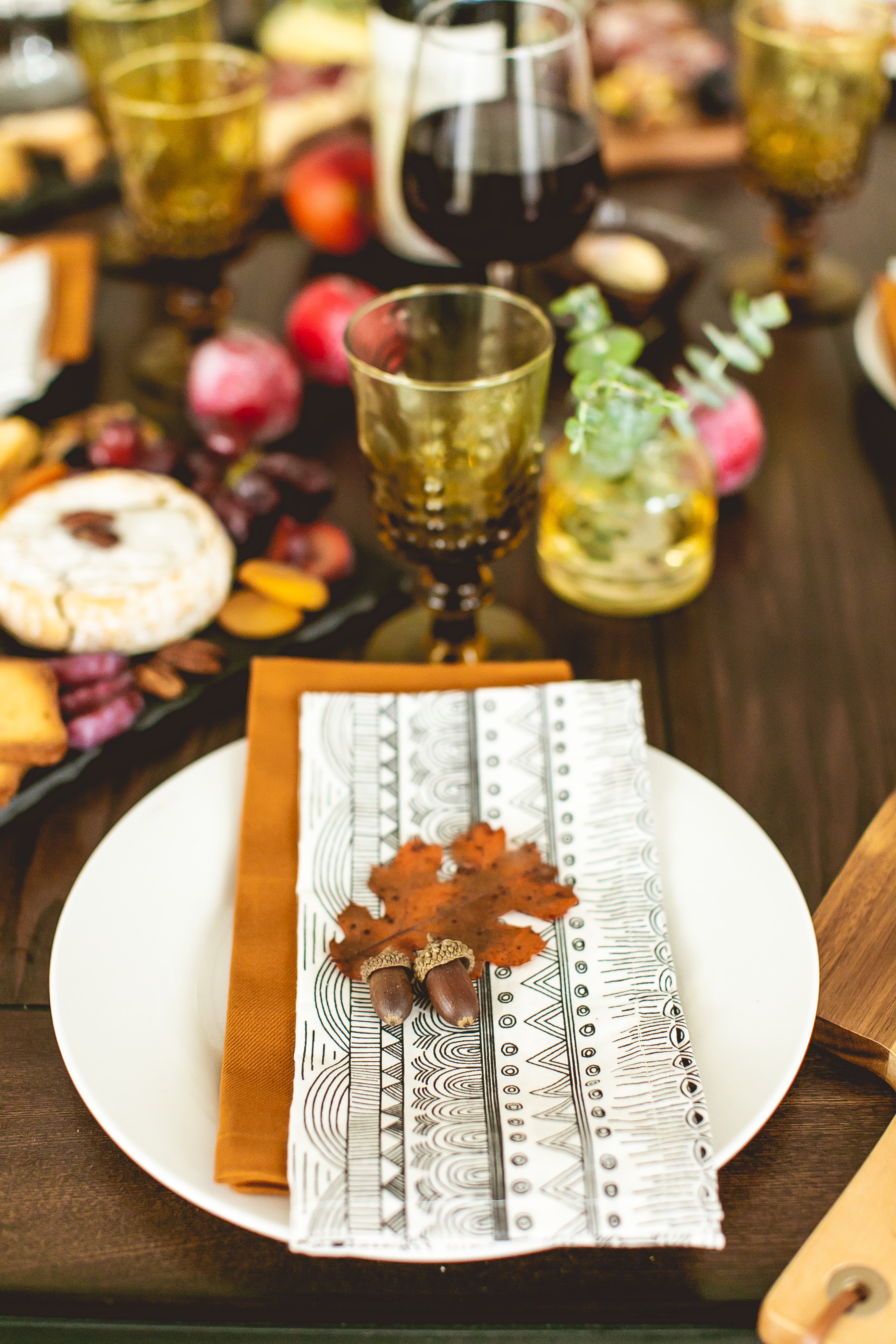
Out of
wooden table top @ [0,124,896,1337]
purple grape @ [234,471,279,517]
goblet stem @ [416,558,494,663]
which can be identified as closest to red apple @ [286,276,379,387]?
wooden table top @ [0,124,896,1337]

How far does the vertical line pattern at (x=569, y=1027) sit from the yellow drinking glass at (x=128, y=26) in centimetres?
87

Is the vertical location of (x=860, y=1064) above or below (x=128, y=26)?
below

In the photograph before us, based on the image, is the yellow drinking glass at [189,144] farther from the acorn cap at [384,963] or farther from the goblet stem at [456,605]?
the acorn cap at [384,963]

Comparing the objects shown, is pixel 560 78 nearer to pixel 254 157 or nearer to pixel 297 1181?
pixel 254 157

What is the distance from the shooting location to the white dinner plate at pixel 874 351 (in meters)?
0.98

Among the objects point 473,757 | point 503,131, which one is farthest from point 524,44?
point 473,757

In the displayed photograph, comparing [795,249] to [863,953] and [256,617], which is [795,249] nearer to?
[256,617]

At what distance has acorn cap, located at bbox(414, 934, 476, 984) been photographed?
1.70 ft

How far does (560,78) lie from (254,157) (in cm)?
31

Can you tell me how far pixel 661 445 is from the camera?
79 cm

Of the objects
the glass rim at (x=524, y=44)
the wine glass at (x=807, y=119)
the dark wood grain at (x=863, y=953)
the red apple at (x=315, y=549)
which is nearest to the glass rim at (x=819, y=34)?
the wine glass at (x=807, y=119)

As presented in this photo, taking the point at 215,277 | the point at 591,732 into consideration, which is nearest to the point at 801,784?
the point at 591,732

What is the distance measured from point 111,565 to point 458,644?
0.77 feet

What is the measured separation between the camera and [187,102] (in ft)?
3.39
